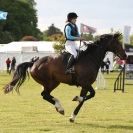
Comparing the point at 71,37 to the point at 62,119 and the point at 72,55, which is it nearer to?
the point at 72,55

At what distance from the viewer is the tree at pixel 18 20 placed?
4663 inches

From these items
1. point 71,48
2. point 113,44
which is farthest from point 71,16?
point 113,44

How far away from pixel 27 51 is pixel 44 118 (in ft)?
203

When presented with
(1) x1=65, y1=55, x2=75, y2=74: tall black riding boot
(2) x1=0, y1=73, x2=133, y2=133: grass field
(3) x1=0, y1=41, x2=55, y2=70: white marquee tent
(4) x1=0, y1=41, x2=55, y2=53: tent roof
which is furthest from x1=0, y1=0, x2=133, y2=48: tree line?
(1) x1=65, y1=55, x2=75, y2=74: tall black riding boot

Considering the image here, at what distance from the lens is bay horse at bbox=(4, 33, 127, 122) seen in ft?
50.2

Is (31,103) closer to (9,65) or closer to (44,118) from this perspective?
(44,118)

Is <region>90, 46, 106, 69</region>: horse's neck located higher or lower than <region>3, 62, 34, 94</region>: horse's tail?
higher

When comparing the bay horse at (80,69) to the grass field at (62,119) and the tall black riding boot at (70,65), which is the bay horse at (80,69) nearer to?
the tall black riding boot at (70,65)

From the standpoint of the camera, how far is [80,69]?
50.7ft

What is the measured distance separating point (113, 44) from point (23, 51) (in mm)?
62509

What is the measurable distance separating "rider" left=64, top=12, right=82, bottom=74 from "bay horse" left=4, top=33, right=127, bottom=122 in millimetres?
168

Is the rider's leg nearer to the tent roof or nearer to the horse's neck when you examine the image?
the horse's neck

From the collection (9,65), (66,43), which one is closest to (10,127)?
(66,43)

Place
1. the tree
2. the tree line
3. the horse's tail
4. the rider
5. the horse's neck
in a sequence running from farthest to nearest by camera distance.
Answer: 1. the tree
2. the tree line
3. the horse's tail
4. the horse's neck
5. the rider
